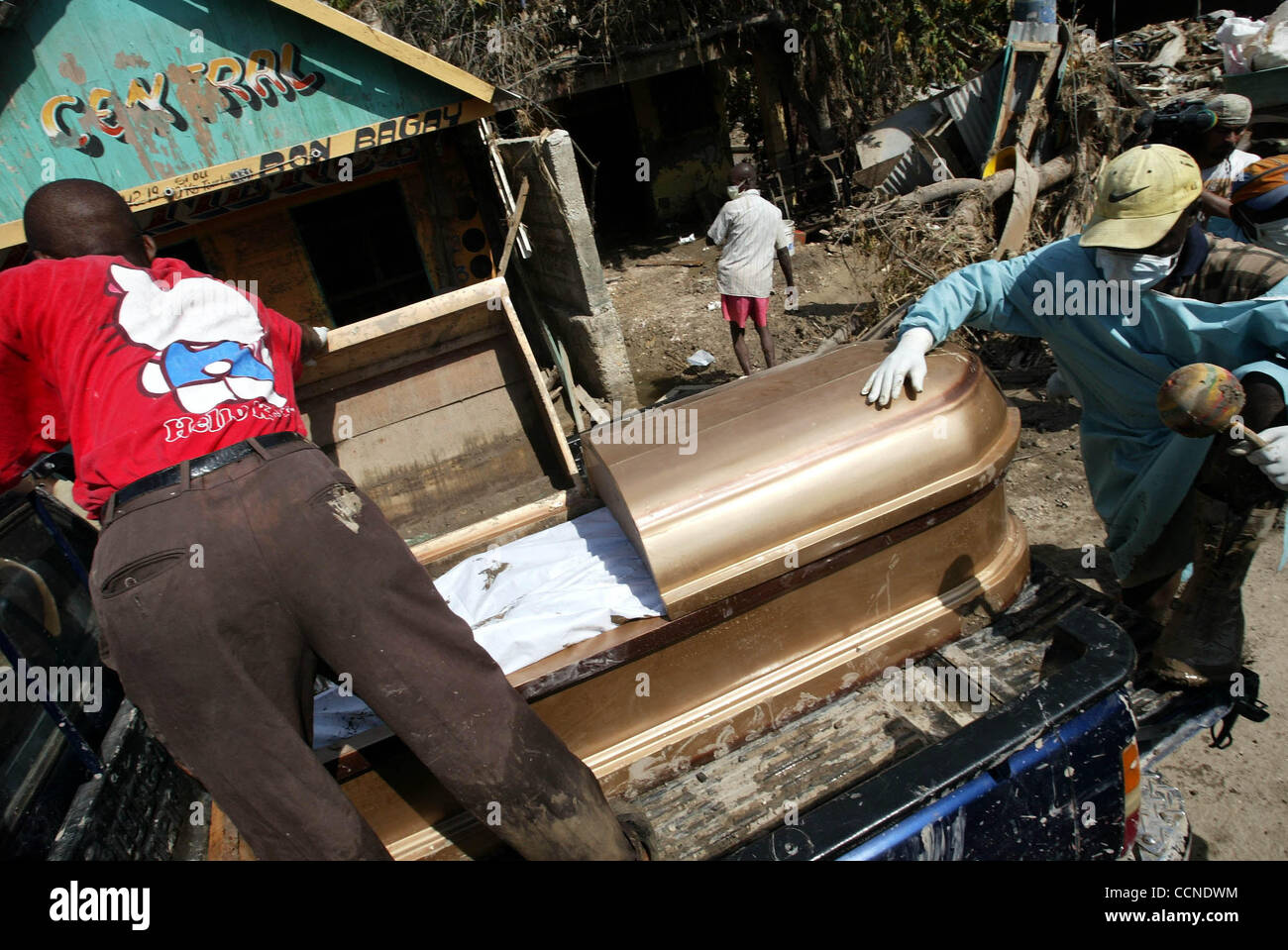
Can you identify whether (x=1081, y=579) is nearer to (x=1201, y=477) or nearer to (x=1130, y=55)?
(x=1201, y=477)

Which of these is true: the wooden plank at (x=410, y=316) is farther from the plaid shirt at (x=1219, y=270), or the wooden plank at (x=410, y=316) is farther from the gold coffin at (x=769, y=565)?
the plaid shirt at (x=1219, y=270)

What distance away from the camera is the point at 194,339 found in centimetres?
186

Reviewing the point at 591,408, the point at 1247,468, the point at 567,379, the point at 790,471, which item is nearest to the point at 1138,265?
the point at 1247,468

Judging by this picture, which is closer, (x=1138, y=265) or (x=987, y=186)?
(x=1138, y=265)

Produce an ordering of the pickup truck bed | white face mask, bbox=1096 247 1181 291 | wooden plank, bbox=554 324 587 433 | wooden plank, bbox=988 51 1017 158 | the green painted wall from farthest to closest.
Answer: wooden plank, bbox=988 51 1017 158 < wooden plank, bbox=554 324 587 433 < the green painted wall < white face mask, bbox=1096 247 1181 291 < the pickup truck bed

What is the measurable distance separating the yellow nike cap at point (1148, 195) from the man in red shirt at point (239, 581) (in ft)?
7.30

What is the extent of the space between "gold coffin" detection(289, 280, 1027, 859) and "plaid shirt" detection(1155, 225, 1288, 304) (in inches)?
26.0

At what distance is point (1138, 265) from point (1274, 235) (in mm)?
1366

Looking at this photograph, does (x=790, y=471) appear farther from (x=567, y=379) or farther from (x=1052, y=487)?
(x=567, y=379)

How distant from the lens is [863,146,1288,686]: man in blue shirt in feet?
7.08

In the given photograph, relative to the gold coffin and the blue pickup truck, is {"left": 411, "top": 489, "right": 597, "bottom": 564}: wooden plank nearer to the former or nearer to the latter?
the gold coffin

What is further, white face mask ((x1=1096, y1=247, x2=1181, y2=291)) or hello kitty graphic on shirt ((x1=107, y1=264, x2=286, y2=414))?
white face mask ((x1=1096, y1=247, x2=1181, y2=291))

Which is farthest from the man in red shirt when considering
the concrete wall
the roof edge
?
the concrete wall
